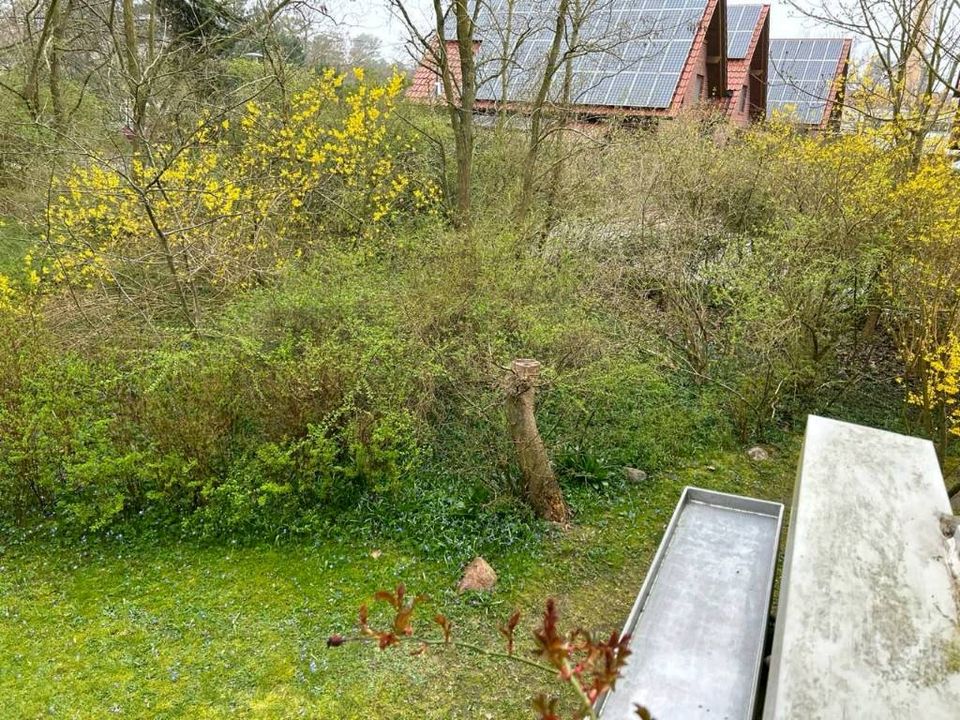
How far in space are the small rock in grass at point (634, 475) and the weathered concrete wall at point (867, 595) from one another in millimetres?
2714

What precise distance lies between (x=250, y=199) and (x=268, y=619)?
5675 millimetres

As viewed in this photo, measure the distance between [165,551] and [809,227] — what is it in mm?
7935

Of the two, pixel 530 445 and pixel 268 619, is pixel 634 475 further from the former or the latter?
pixel 268 619

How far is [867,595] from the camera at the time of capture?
9.73ft

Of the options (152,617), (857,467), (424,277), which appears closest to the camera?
(857,467)

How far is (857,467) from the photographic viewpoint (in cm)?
401

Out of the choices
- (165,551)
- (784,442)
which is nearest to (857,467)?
(784,442)

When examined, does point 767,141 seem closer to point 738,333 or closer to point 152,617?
point 738,333

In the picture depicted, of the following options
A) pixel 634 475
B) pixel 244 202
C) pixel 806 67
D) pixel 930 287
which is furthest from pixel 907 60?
pixel 806 67

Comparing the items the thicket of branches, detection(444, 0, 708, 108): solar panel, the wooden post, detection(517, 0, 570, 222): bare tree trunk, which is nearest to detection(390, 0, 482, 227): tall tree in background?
the thicket of branches

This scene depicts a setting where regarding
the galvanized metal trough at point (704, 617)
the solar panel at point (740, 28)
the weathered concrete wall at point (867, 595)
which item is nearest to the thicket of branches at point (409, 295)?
the galvanized metal trough at point (704, 617)

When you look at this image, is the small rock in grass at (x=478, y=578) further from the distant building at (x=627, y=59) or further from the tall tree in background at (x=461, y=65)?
the distant building at (x=627, y=59)

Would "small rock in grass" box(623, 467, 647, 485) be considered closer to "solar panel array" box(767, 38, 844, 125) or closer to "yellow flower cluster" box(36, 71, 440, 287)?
"yellow flower cluster" box(36, 71, 440, 287)

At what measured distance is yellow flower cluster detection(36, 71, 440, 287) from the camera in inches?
288
